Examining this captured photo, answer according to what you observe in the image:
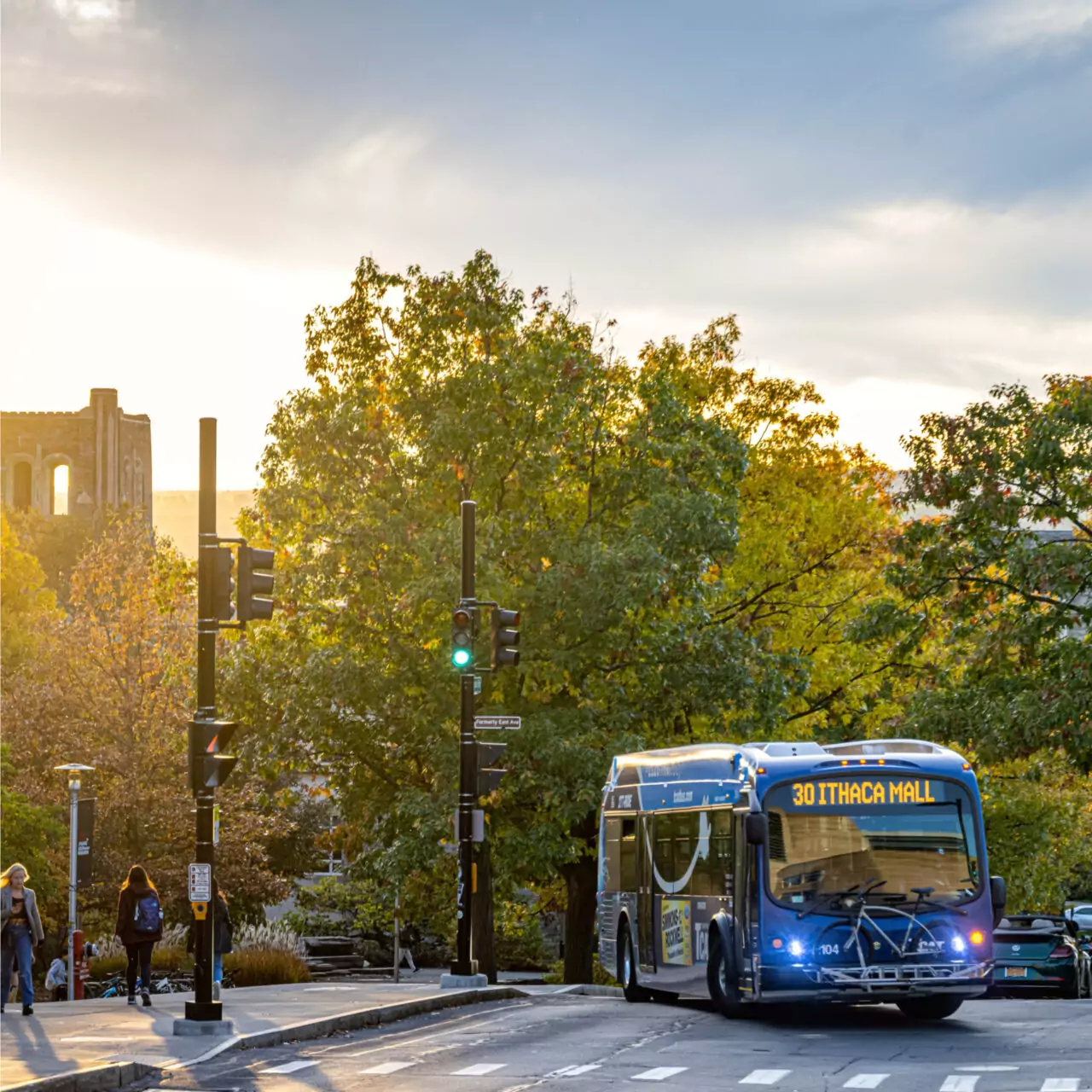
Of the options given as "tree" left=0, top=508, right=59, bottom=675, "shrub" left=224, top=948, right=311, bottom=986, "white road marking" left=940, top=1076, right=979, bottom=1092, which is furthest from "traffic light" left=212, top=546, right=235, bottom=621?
"tree" left=0, top=508, right=59, bottom=675

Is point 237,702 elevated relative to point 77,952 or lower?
elevated

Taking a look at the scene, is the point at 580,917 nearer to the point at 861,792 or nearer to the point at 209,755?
the point at 861,792

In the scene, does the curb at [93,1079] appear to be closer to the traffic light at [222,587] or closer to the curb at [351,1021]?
the curb at [351,1021]

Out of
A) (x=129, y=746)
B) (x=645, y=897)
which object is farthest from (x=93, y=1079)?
(x=129, y=746)

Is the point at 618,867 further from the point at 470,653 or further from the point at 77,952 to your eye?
the point at 77,952

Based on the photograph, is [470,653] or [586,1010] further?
[470,653]

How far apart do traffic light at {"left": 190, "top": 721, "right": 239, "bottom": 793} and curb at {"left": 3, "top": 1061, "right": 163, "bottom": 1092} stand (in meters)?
3.15

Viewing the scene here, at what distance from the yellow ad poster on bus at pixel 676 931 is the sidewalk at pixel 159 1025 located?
265 centimetres

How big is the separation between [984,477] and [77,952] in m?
17.2

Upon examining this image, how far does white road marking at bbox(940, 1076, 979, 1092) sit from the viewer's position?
42.8ft

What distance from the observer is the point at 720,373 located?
3928cm

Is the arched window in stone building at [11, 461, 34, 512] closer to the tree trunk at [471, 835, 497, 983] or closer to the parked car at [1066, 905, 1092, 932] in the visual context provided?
the parked car at [1066, 905, 1092, 932]

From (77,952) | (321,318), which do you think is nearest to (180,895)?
(77,952)

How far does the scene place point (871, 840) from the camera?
18859mm
